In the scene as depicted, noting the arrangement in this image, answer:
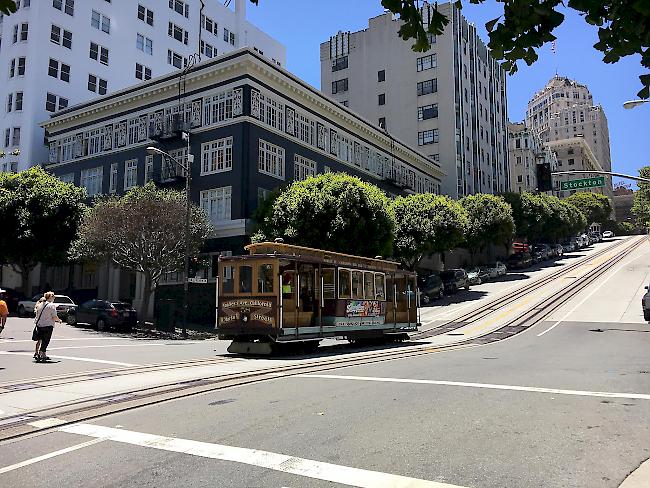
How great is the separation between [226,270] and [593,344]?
12.4m

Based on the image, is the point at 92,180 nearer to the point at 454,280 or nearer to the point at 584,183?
the point at 454,280

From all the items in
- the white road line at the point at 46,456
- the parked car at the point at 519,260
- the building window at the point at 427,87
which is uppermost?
the building window at the point at 427,87

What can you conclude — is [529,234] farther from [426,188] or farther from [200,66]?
[200,66]

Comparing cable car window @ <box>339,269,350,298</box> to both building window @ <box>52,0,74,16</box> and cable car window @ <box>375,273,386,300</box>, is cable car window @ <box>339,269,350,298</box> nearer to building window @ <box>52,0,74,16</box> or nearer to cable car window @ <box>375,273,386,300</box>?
cable car window @ <box>375,273,386,300</box>

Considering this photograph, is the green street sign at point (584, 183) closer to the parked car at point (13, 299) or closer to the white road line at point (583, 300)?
the white road line at point (583, 300)

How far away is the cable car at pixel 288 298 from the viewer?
52.1ft

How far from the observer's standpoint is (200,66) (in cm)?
3738

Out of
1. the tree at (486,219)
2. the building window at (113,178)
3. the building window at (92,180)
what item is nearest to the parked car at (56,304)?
the building window at (113,178)

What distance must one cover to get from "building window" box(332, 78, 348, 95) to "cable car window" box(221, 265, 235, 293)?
203 feet

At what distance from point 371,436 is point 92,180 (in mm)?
41366

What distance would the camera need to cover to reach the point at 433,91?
66.0 metres

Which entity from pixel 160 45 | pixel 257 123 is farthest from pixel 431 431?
pixel 160 45

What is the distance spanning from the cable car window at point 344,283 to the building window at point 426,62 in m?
54.0

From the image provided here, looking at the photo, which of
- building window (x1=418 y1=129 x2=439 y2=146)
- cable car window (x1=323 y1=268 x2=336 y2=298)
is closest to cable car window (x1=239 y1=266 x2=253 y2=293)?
cable car window (x1=323 y1=268 x2=336 y2=298)
